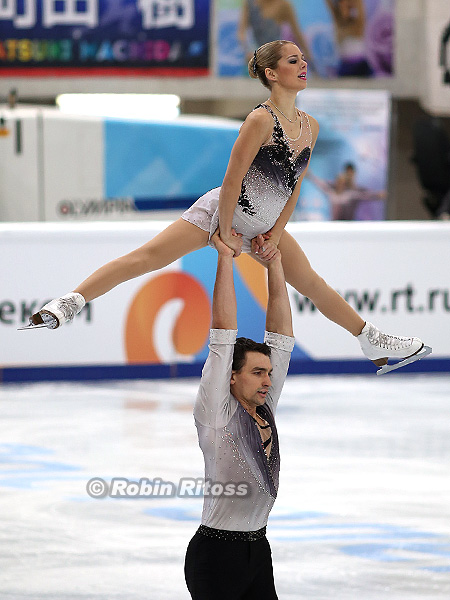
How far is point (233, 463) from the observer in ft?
9.77

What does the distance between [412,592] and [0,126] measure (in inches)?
277

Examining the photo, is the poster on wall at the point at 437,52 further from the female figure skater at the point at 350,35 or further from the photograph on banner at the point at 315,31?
the female figure skater at the point at 350,35

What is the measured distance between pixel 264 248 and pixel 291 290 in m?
4.72

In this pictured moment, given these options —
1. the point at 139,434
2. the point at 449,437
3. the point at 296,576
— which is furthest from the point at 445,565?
the point at 139,434

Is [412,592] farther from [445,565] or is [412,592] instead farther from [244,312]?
[244,312]

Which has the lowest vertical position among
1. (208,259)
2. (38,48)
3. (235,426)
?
(208,259)

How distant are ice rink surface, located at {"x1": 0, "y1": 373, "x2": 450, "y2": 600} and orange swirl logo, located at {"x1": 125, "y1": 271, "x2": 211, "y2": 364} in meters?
0.27

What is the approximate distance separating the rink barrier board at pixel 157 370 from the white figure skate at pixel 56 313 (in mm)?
4869

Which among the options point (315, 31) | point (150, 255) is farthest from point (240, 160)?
point (315, 31)

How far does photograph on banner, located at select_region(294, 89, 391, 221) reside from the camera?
1529 centimetres

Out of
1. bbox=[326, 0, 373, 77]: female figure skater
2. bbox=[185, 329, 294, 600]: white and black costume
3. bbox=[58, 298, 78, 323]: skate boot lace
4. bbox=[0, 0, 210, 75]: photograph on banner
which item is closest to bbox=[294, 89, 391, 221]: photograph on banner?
bbox=[326, 0, 373, 77]: female figure skater

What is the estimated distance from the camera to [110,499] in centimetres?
538

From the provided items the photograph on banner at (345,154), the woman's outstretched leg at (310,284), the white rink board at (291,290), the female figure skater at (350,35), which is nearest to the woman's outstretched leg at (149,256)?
the woman's outstretched leg at (310,284)

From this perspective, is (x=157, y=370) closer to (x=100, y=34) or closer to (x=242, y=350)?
(x=242, y=350)
